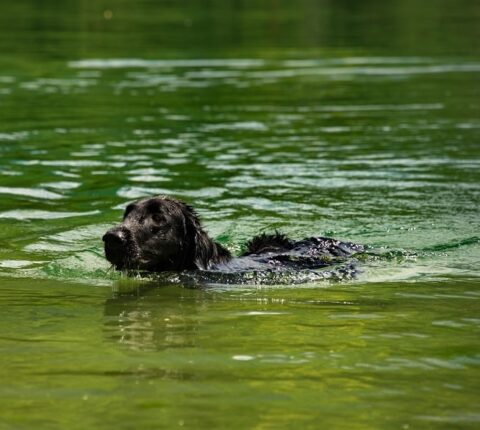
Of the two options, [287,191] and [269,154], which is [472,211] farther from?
[269,154]

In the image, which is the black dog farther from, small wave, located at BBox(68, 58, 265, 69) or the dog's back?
small wave, located at BBox(68, 58, 265, 69)

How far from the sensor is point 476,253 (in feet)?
36.9

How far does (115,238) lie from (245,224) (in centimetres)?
376

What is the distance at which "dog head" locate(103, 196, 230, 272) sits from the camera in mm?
9500

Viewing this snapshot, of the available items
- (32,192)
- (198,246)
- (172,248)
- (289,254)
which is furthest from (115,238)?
(32,192)

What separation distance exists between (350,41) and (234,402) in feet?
98.9

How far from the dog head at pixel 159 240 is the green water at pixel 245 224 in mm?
271

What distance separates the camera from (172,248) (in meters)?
9.81

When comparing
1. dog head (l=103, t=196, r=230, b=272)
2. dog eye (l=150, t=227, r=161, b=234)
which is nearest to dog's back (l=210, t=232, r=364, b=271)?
dog head (l=103, t=196, r=230, b=272)

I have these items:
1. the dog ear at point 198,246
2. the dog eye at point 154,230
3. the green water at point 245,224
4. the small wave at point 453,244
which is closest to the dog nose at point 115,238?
the dog eye at point 154,230

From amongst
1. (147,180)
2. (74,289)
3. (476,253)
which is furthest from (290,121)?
(74,289)

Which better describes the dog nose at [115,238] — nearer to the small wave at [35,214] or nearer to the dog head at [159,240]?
the dog head at [159,240]

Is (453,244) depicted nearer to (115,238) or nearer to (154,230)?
(154,230)

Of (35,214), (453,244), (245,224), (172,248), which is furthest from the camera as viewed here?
(35,214)
